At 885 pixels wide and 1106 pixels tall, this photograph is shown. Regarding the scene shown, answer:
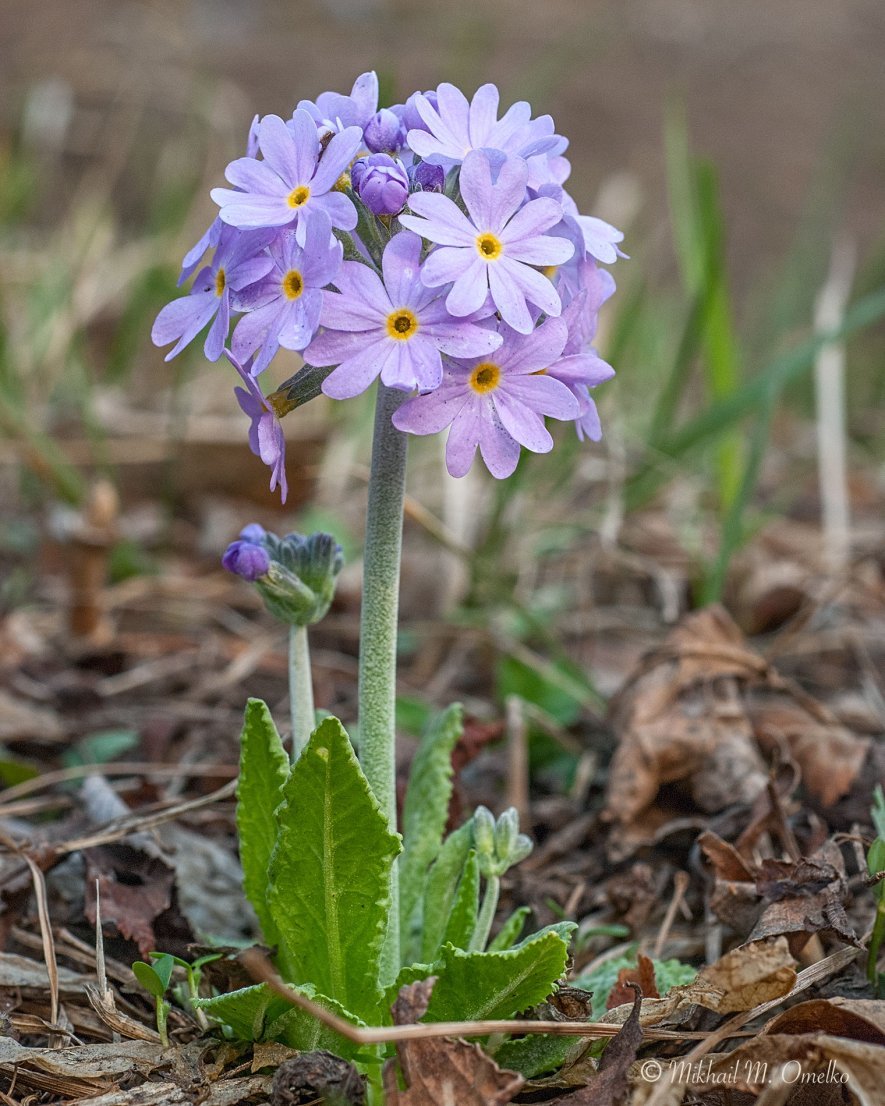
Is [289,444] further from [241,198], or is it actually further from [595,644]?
[241,198]

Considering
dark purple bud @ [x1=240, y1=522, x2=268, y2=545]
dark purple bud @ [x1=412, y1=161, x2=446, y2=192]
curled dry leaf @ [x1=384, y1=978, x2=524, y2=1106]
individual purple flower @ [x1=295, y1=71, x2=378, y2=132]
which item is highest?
individual purple flower @ [x1=295, y1=71, x2=378, y2=132]

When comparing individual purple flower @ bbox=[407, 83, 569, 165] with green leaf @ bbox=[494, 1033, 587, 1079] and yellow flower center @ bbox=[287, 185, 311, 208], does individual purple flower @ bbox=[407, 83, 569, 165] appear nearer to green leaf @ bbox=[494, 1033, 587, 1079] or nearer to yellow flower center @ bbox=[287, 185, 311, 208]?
yellow flower center @ bbox=[287, 185, 311, 208]

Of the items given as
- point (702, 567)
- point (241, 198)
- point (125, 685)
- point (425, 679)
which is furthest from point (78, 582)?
point (241, 198)

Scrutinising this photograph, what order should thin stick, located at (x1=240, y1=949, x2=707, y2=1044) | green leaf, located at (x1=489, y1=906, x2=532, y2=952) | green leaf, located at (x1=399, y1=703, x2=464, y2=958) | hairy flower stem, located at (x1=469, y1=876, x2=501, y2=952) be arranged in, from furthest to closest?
green leaf, located at (x1=399, y1=703, x2=464, y2=958) < green leaf, located at (x1=489, y1=906, x2=532, y2=952) < hairy flower stem, located at (x1=469, y1=876, x2=501, y2=952) < thin stick, located at (x1=240, y1=949, x2=707, y2=1044)

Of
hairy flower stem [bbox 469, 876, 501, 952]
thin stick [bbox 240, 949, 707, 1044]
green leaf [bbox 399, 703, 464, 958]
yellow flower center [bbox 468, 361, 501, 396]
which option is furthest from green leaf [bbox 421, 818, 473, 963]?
yellow flower center [bbox 468, 361, 501, 396]

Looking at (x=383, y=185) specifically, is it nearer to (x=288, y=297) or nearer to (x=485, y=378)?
(x=288, y=297)

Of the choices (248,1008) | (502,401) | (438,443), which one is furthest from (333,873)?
(438,443)
